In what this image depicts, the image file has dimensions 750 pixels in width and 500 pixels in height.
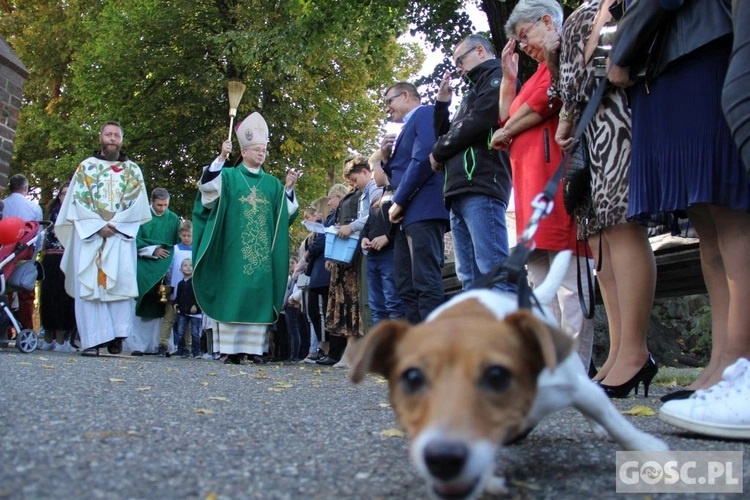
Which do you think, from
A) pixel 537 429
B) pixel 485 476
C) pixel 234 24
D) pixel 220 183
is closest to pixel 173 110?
pixel 234 24

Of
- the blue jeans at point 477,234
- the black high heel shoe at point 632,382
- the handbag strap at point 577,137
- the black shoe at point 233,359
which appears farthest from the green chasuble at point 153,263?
the handbag strap at point 577,137

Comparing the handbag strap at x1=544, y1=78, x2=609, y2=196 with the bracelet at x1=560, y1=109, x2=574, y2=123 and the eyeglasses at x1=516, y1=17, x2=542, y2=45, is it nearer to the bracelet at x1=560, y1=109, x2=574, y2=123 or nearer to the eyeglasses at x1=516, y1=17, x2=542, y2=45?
the bracelet at x1=560, y1=109, x2=574, y2=123

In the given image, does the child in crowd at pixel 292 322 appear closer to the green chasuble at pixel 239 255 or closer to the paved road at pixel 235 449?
the green chasuble at pixel 239 255

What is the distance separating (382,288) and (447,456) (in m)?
6.22

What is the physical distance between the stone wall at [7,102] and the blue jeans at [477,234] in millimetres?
8150

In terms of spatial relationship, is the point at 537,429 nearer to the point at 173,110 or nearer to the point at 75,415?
the point at 75,415

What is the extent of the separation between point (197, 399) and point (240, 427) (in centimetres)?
108

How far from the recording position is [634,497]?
6.58 ft

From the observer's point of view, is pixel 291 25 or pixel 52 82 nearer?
pixel 291 25

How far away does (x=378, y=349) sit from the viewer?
78.5 inches

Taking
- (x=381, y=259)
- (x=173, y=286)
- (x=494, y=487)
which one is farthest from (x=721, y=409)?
(x=173, y=286)

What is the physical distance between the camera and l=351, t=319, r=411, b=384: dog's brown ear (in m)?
1.93

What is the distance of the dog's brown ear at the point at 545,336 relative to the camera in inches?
69.3

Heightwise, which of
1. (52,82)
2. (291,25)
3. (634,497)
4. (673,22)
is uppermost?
(52,82)
